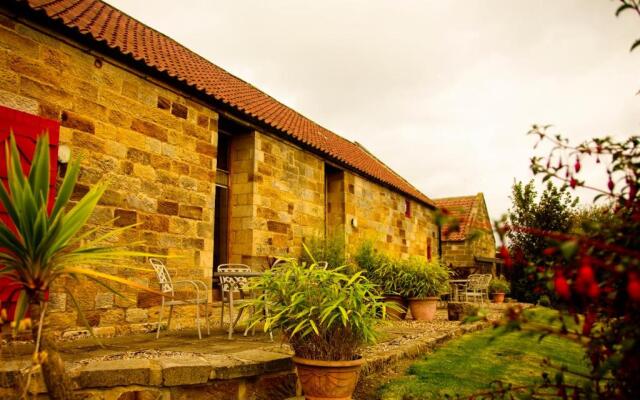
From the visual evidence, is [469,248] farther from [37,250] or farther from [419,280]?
A: [37,250]

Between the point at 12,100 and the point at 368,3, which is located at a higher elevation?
the point at 368,3

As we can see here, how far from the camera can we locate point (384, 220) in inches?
465

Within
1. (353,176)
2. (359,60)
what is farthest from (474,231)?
(359,60)

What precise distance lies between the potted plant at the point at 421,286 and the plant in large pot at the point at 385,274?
0.38 feet

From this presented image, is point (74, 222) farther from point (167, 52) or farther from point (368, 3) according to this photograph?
point (368, 3)

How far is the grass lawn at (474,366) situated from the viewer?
3.32m

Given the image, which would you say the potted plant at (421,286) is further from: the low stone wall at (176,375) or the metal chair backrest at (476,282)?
the low stone wall at (176,375)

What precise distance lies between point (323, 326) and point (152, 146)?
3.86 meters

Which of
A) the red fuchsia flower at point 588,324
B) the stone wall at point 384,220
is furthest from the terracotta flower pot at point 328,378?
the stone wall at point 384,220

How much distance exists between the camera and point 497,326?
1.15 m

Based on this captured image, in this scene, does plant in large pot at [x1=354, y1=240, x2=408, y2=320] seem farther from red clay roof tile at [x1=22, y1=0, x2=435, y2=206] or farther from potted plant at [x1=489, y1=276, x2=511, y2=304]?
potted plant at [x1=489, y1=276, x2=511, y2=304]

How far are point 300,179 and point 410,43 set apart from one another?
7061 mm

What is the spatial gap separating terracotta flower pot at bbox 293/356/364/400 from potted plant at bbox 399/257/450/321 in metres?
5.08

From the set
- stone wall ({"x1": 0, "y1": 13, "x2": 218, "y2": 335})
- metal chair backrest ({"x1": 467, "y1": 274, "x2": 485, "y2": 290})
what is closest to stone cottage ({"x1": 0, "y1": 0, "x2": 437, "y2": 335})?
stone wall ({"x1": 0, "y1": 13, "x2": 218, "y2": 335})
